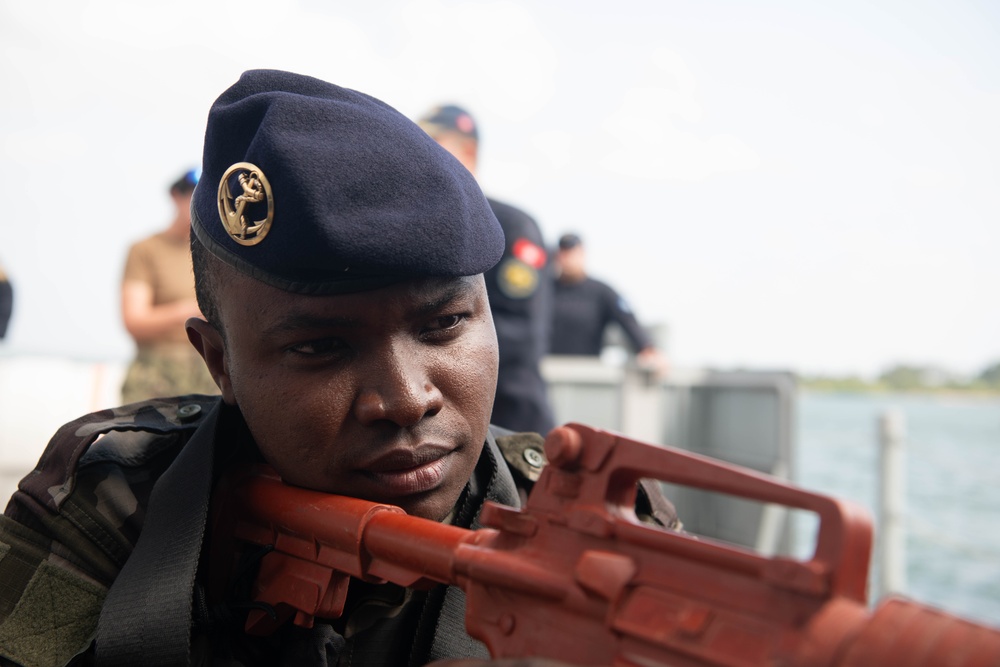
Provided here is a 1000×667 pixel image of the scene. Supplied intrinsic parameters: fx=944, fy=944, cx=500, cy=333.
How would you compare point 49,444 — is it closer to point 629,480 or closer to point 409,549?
point 409,549

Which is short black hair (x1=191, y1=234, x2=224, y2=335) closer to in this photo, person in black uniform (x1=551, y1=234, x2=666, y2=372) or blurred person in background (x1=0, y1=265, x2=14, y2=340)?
blurred person in background (x1=0, y1=265, x2=14, y2=340)

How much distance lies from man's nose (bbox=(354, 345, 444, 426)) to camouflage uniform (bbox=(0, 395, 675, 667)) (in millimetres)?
324

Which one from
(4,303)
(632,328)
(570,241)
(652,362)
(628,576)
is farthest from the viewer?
(570,241)

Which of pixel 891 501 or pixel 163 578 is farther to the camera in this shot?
pixel 891 501

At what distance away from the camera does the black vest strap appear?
142 centimetres

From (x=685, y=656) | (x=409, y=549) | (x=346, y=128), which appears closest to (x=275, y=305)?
(x=346, y=128)

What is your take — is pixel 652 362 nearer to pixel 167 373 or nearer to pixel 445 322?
pixel 167 373

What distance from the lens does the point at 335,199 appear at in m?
1.37

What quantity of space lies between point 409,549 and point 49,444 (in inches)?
32.1

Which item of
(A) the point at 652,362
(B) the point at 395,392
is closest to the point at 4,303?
(B) the point at 395,392

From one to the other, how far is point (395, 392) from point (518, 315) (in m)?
2.26

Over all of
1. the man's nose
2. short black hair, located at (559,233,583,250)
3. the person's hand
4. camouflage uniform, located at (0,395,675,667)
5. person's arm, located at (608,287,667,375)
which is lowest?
the person's hand

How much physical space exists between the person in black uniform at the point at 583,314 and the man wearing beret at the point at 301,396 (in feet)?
16.0

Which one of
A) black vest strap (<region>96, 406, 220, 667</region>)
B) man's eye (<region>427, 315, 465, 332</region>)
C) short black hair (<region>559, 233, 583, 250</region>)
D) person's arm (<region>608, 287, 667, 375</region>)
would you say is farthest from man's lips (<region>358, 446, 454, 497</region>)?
short black hair (<region>559, 233, 583, 250</region>)
